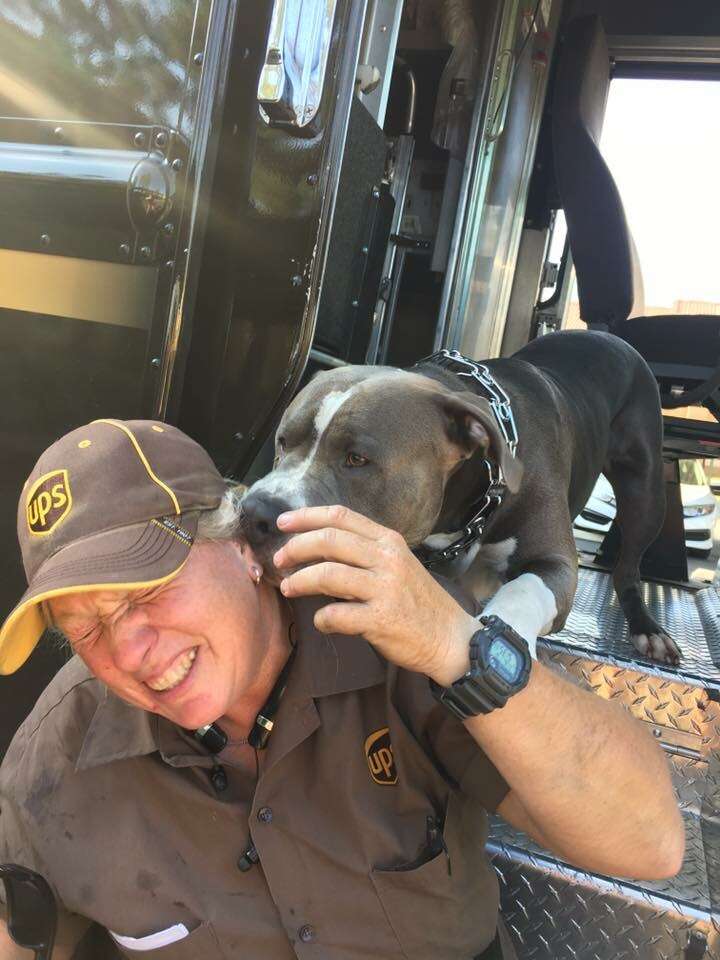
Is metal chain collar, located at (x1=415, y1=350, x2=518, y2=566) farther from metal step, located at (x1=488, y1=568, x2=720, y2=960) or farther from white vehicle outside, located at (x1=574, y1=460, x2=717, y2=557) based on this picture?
white vehicle outside, located at (x1=574, y1=460, x2=717, y2=557)

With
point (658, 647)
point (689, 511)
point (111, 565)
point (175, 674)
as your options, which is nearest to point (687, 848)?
point (658, 647)

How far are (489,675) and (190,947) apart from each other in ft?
2.83

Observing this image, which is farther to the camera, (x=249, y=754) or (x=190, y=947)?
(x=249, y=754)

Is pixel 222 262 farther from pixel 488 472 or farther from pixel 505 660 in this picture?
pixel 505 660

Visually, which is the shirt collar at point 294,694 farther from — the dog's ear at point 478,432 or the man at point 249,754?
the dog's ear at point 478,432

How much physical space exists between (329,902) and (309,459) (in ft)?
3.87

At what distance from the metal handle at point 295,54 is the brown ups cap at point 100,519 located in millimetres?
786

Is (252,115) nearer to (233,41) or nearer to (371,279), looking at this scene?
(233,41)

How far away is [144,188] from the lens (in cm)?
197

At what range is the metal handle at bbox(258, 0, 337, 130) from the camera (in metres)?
1.69

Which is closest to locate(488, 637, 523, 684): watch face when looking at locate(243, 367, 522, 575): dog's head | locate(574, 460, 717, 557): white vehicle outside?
locate(243, 367, 522, 575): dog's head

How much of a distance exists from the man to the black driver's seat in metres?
3.34

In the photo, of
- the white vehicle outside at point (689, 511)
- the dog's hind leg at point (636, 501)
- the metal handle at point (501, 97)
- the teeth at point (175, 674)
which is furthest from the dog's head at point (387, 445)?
the white vehicle outside at point (689, 511)

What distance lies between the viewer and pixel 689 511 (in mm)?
7152
